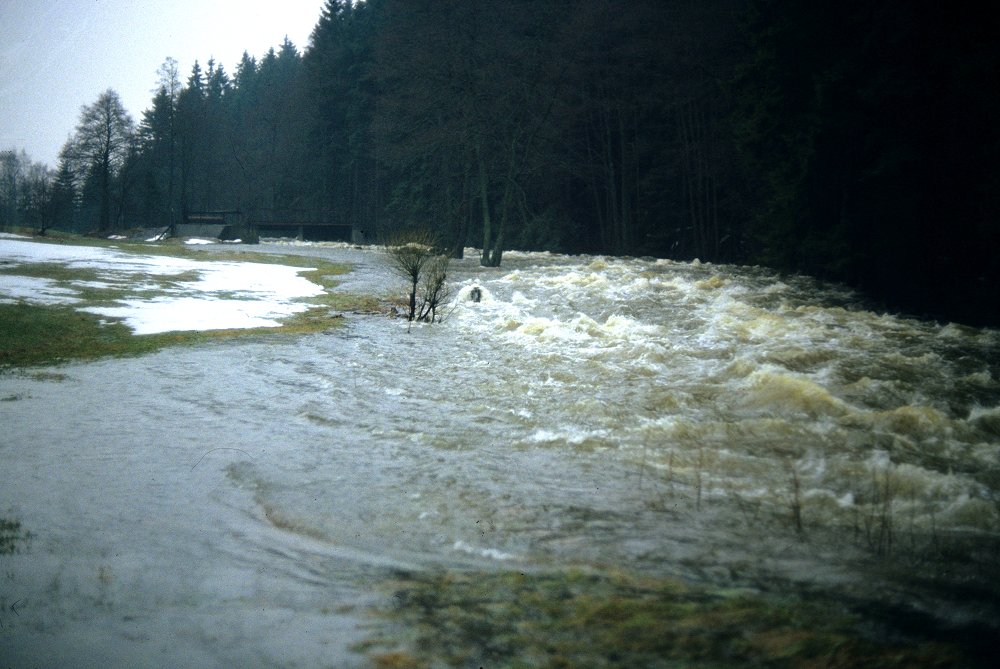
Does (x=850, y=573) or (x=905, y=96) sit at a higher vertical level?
(x=905, y=96)

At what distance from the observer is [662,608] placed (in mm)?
3840

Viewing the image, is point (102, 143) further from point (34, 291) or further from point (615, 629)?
point (615, 629)

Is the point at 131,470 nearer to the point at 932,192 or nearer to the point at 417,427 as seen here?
the point at 417,427

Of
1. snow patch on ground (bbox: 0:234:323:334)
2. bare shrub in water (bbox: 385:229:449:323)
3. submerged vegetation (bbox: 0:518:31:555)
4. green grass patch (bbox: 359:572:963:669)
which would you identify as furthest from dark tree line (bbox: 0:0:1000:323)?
submerged vegetation (bbox: 0:518:31:555)

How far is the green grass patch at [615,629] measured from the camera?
11.0 ft

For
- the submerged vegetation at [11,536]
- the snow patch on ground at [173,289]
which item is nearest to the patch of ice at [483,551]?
the submerged vegetation at [11,536]

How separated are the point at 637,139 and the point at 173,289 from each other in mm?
29068

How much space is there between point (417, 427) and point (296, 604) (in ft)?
13.1

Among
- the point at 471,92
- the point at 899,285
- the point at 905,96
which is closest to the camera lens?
the point at 905,96

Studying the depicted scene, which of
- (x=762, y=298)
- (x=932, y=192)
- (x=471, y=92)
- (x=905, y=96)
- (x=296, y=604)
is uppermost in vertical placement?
(x=471, y=92)

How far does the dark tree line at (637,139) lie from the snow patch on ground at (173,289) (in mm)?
12675

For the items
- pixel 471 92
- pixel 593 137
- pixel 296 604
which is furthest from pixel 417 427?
pixel 593 137

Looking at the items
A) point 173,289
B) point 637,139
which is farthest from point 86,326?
point 637,139

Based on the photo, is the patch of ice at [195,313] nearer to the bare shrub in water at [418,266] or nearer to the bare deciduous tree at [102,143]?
the bare shrub in water at [418,266]
